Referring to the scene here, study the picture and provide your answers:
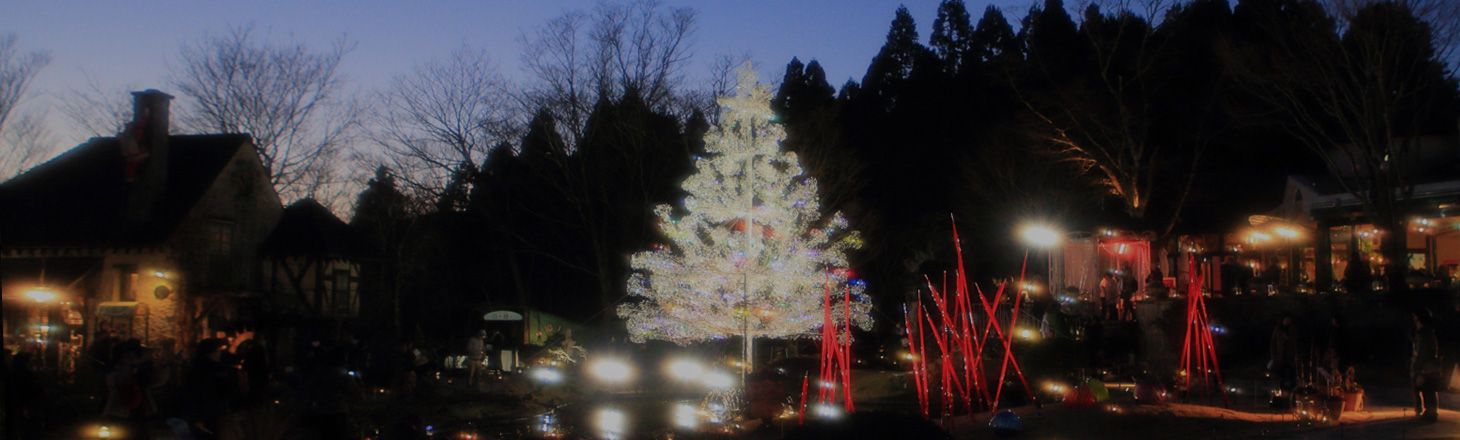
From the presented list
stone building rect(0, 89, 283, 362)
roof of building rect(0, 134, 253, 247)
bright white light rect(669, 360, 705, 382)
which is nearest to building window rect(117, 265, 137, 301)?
stone building rect(0, 89, 283, 362)

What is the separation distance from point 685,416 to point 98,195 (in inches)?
710

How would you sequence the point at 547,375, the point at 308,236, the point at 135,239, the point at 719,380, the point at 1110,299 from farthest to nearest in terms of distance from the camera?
1. the point at 308,236
2. the point at 135,239
3. the point at 547,375
4. the point at 1110,299
5. the point at 719,380

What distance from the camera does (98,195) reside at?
86.4ft

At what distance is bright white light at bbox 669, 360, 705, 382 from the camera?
915 inches

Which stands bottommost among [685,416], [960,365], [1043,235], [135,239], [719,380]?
[685,416]

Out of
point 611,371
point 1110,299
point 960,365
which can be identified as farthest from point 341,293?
point 1110,299

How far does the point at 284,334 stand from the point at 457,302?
43.7ft

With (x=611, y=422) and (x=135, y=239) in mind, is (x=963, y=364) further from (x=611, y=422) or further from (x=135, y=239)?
(x=135, y=239)

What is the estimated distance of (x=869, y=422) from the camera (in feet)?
29.9

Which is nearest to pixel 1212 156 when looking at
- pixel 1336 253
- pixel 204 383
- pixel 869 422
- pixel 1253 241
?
pixel 1253 241

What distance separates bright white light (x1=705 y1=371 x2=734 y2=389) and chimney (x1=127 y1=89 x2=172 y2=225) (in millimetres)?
14971

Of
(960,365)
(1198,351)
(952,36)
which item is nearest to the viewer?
(1198,351)

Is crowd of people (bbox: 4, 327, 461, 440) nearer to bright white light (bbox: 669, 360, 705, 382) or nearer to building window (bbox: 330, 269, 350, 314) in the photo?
bright white light (bbox: 669, 360, 705, 382)

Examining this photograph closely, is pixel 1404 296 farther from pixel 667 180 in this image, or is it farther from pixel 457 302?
pixel 457 302
